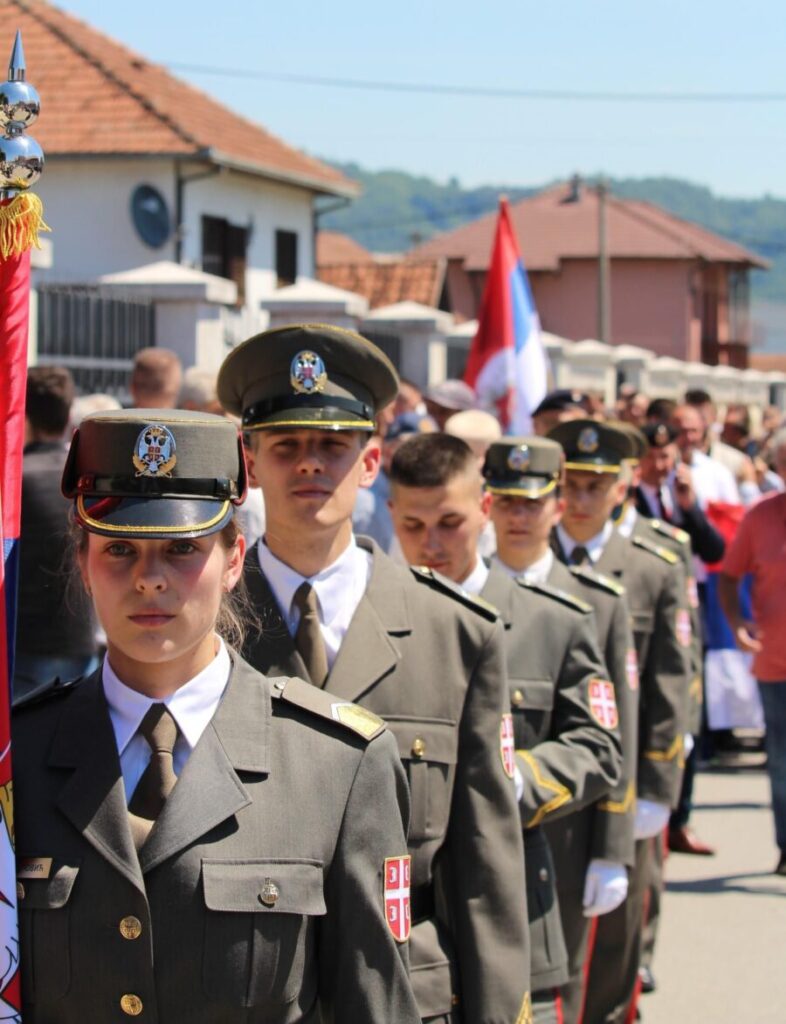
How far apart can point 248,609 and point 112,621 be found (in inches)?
38.6

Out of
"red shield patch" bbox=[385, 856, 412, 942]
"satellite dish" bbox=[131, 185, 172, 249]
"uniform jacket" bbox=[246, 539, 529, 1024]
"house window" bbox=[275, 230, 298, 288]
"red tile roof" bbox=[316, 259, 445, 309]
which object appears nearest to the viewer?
"red shield patch" bbox=[385, 856, 412, 942]

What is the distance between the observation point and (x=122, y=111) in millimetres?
24531

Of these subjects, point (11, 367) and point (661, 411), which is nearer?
point (11, 367)

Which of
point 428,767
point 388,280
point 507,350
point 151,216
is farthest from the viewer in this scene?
point 388,280

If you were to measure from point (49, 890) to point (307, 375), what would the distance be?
1.52 m

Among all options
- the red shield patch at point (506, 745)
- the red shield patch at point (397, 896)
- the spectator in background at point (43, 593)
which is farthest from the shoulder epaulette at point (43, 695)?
the spectator in background at point (43, 593)

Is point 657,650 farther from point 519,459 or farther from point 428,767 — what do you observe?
point 428,767

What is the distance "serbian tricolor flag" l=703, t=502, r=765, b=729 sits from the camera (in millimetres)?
10727

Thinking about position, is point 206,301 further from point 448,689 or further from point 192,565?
point 192,565

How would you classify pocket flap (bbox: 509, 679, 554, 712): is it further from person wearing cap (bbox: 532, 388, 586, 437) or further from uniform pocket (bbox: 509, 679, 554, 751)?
person wearing cap (bbox: 532, 388, 586, 437)

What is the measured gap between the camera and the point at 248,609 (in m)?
3.54

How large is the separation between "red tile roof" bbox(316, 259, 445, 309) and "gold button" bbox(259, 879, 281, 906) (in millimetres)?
35889

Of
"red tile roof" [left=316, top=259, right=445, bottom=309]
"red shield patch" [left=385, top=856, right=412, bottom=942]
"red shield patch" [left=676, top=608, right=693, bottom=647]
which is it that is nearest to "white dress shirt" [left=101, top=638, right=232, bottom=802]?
"red shield patch" [left=385, top=856, right=412, bottom=942]

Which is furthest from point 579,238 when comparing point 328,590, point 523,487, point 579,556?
point 328,590
